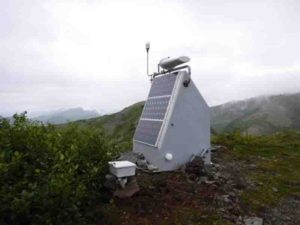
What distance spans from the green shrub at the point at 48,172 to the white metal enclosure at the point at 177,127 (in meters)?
3.61

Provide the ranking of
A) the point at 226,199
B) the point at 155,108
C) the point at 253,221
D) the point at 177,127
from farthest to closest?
the point at 155,108
the point at 177,127
the point at 226,199
the point at 253,221

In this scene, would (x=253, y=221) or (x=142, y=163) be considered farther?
(x=142, y=163)

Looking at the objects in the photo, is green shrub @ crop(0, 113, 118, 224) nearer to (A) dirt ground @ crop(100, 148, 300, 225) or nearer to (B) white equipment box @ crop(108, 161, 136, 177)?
(B) white equipment box @ crop(108, 161, 136, 177)

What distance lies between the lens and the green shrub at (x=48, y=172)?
25.6ft

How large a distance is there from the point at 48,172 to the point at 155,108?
27.6 ft

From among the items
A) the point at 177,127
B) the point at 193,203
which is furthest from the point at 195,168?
the point at 193,203

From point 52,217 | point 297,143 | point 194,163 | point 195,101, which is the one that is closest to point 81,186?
point 52,217

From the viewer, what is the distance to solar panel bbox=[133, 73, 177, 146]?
15062mm

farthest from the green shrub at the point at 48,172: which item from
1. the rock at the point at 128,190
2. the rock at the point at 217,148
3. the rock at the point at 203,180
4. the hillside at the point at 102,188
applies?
the rock at the point at 217,148

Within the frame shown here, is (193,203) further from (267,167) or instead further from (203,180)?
(267,167)

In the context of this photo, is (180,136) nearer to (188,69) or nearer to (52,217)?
(188,69)

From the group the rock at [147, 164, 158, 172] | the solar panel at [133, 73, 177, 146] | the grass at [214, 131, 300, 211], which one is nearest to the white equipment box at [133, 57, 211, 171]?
the solar panel at [133, 73, 177, 146]

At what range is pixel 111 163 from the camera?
36.4ft

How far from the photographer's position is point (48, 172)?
8.59 metres
